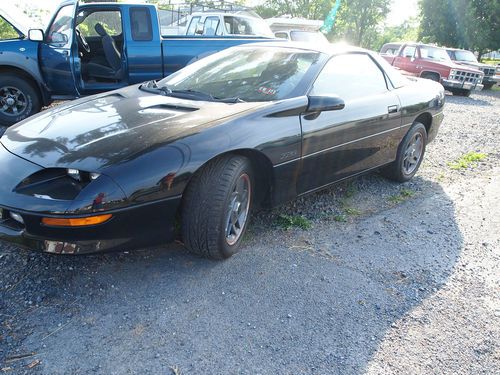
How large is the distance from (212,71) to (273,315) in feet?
7.44

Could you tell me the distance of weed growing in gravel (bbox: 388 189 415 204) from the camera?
14.4 ft

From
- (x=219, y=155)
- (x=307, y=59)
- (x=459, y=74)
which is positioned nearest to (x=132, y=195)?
(x=219, y=155)

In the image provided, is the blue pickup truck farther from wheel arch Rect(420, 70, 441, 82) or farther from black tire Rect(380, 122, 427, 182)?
wheel arch Rect(420, 70, 441, 82)

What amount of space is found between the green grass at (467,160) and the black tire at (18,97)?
19.3 feet

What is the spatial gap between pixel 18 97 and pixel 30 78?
0.33m

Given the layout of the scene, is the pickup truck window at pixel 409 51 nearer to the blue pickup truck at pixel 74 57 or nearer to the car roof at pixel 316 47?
the blue pickup truck at pixel 74 57

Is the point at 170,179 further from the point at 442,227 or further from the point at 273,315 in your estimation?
the point at 442,227

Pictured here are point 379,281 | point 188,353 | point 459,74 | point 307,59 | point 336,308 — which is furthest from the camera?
point 459,74

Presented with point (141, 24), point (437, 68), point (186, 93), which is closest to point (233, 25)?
point (141, 24)

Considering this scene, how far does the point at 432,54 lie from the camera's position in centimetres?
1496

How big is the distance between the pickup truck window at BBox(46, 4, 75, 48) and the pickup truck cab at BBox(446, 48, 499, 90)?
1375 centimetres

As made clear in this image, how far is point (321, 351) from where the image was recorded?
225cm

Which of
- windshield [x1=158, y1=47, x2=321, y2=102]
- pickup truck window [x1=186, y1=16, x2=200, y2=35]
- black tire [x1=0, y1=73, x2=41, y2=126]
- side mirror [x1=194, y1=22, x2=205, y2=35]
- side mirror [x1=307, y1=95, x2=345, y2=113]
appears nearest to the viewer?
side mirror [x1=307, y1=95, x2=345, y2=113]

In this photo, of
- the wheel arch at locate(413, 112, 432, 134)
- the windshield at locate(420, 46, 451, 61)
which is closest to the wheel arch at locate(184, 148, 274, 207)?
the wheel arch at locate(413, 112, 432, 134)
